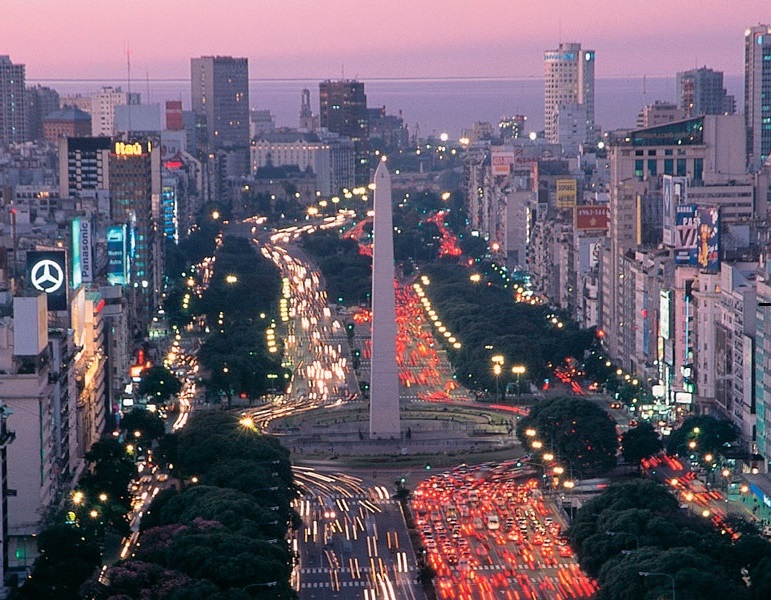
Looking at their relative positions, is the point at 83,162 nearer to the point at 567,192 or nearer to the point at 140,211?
the point at 140,211

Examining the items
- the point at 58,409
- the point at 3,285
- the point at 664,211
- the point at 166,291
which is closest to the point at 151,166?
the point at 166,291

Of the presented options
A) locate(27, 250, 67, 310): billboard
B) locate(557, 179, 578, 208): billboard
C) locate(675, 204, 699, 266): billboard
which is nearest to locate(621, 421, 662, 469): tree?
locate(675, 204, 699, 266): billboard

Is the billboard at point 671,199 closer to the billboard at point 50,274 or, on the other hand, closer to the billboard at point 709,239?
the billboard at point 709,239

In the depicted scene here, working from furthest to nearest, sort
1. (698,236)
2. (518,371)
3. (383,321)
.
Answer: (518,371) → (698,236) → (383,321)

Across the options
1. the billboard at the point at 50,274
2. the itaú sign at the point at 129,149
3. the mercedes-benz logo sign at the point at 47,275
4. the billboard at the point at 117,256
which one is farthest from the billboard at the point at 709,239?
the itaú sign at the point at 129,149

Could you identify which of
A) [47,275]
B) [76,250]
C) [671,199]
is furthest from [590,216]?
[47,275]

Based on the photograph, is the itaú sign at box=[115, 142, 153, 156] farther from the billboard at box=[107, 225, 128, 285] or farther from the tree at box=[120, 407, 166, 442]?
the tree at box=[120, 407, 166, 442]
